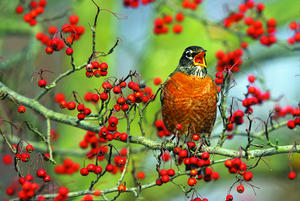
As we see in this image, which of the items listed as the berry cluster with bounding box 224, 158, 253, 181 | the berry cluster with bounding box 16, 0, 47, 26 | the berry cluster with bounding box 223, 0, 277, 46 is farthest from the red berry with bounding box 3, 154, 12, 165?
the berry cluster with bounding box 223, 0, 277, 46

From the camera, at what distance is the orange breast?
12.3 feet

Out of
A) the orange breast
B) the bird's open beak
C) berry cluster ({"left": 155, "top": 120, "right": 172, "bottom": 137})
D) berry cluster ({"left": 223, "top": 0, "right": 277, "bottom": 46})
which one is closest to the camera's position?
berry cluster ({"left": 155, "top": 120, "right": 172, "bottom": 137})

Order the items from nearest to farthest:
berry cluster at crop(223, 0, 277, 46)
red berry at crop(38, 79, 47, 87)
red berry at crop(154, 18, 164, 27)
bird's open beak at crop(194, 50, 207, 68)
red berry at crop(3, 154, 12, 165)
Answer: red berry at crop(38, 79, 47, 87) → red berry at crop(3, 154, 12, 165) → bird's open beak at crop(194, 50, 207, 68) → berry cluster at crop(223, 0, 277, 46) → red berry at crop(154, 18, 164, 27)

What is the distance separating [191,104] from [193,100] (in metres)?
0.04

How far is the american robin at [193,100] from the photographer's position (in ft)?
12.3

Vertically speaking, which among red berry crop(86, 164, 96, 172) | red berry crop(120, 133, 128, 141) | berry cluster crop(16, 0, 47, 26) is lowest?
red berry crop(86, 164, 96, 172)

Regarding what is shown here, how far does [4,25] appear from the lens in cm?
484

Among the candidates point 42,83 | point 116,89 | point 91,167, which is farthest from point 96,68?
point 91,167

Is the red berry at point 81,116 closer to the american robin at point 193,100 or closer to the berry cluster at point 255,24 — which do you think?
the american robin at point 193,100

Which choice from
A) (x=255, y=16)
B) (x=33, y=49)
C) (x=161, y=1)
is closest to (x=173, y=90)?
(x=161, y=1)

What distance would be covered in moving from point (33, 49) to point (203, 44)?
8.40 ft

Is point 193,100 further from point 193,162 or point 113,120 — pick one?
point 113,120

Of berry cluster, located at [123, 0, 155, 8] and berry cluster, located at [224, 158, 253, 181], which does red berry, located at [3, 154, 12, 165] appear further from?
berry cluster, located at [224, 158, 253, 181]

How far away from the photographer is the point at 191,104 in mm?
3752
